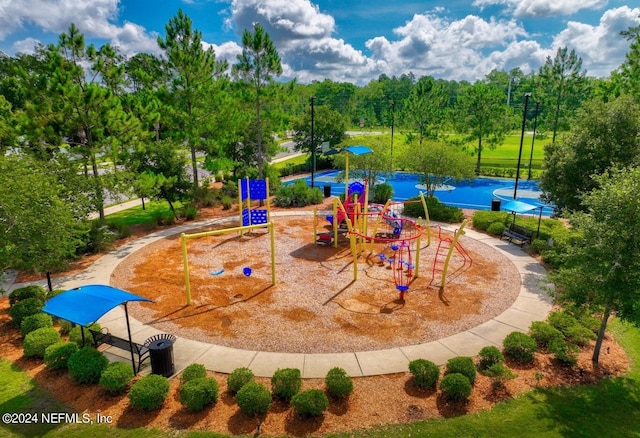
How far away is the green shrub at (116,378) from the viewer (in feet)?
27.6

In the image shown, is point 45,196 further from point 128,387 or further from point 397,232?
point 397,232

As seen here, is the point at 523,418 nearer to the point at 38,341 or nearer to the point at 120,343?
the point at 120,343

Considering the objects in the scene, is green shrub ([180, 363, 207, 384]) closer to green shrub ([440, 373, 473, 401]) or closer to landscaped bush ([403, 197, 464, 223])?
green shrub ([440, 373, 473, 401])

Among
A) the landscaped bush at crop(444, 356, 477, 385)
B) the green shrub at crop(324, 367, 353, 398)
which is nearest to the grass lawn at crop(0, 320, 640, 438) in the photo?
the landscaped bush at crop(444, 356, 477, 385)

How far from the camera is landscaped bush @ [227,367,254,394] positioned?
8.45 meters

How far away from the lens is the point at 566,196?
1688 cm

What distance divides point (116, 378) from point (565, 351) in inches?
427

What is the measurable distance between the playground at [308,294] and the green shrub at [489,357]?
1687 millimetres

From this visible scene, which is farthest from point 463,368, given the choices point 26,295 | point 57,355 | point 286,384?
point 26,295

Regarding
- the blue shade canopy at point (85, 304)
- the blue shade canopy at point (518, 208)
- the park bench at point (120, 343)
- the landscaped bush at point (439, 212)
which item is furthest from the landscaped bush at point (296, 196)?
the blue shade canopy at point (85, 304)

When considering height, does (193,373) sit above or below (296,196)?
below

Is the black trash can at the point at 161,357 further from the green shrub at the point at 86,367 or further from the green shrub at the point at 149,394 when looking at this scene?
the green shrub at the point at 86,367

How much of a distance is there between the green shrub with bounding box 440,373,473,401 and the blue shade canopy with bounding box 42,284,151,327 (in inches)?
285

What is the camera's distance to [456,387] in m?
8.14
